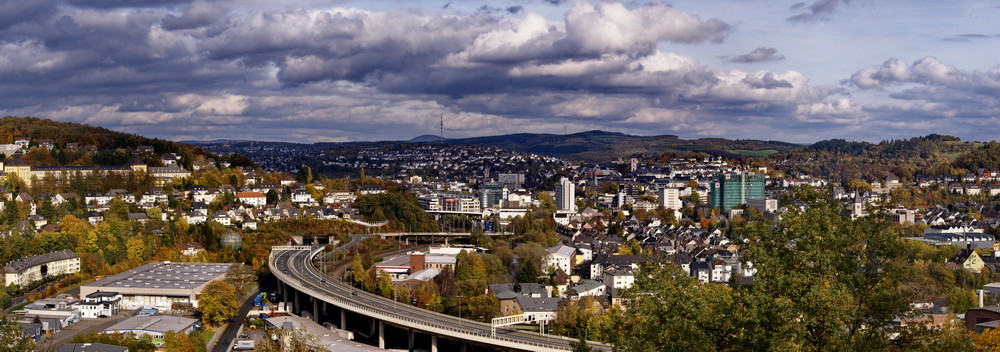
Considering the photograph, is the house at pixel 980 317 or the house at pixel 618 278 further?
the house at pixel 618 278

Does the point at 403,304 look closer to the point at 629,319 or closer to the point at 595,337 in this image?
the point at 595,337

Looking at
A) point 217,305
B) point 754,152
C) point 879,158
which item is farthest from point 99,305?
point 754,152

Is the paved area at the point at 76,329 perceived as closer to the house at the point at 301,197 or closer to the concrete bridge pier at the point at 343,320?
the concrete bridge pier at the point at 343,320

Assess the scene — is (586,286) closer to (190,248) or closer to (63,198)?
(190,248)

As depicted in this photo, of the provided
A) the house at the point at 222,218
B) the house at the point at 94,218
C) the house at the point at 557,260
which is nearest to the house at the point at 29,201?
the house at the point at 94,218

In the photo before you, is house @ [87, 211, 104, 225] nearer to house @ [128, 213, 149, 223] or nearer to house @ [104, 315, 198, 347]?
house @ [128, 213, 149, 223]

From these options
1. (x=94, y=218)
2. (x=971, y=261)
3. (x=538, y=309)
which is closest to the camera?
(x=538, y=309)
